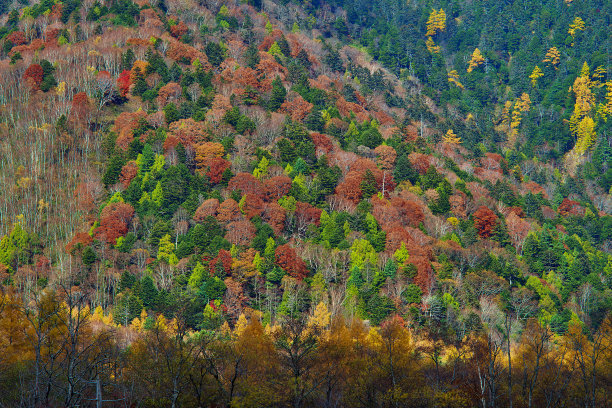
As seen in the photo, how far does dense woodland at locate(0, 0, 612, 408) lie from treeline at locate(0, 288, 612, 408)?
1.05 feet

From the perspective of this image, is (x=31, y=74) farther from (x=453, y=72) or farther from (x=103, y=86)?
(x=453, y=72)

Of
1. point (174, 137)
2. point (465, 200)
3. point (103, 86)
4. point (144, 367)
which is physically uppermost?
point (103, 86)

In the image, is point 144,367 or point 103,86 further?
point 103,86

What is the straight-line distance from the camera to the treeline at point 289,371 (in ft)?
155

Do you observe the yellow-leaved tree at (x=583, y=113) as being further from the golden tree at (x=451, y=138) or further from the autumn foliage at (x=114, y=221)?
the autumn foliage at (x=114, y=221)

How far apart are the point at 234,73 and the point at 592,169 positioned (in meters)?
79.0

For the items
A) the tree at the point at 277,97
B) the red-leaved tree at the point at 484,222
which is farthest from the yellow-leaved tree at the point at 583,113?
the tree at the point at 277,97

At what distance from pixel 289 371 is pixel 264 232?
36.0 metres

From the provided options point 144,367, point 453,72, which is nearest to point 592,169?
point 453,72

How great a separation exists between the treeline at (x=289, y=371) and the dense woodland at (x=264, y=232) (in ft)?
1.05

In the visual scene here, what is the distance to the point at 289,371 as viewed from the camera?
5266 centimetres

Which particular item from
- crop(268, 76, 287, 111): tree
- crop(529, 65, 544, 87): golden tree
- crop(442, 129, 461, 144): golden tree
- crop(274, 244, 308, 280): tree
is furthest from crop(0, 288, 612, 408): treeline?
crop(529, 65, 544, 87): golden tree

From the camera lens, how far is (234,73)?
121 meters

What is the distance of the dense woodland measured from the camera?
53375 millimetres
